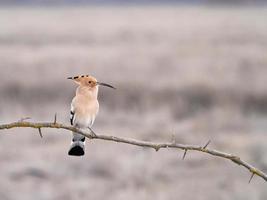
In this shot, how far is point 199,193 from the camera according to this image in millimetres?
12633

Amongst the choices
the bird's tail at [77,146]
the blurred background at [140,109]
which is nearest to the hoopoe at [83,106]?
the bird's tail at [77,146]

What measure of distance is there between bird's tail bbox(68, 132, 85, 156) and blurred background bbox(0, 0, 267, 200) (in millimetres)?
7429

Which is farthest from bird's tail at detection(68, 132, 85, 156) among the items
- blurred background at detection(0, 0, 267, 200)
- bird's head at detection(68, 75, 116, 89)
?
blurred background at detection(0, 0, 267, 200)

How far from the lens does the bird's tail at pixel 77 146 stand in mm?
4609

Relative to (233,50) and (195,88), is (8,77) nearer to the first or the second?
(195,88)

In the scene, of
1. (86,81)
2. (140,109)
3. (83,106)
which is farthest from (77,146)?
(140,109)

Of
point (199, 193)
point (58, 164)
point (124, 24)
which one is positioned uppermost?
point (124, 24)

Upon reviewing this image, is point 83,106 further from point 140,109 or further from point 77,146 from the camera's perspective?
point 140,109

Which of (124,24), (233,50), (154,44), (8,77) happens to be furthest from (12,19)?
(8,77)

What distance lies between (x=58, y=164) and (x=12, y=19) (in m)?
20.3

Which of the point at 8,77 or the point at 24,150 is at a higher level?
the point at 8,77

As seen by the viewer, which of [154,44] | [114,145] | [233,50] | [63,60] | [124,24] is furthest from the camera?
[124,24]

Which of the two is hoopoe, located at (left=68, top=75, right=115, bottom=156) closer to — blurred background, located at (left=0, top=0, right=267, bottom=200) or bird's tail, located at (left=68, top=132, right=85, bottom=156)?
bird's tail, located at (left=68, top=132, right=85, bottom=156)

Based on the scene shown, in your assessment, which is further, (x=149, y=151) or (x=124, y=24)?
(x=124, y=24)
